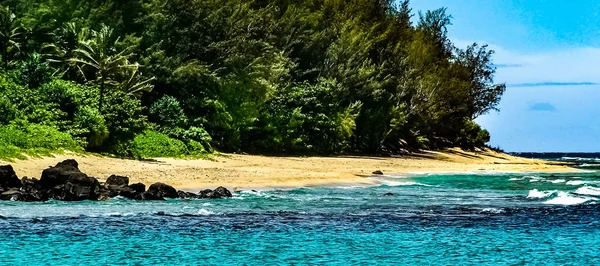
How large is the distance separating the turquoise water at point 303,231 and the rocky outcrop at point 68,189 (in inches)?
30.3

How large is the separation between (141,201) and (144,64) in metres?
24.2

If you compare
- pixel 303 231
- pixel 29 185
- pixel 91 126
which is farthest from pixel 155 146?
pixel 303 231

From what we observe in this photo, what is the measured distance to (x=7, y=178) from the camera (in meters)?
23.6

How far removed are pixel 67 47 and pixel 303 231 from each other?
31681 millimetres

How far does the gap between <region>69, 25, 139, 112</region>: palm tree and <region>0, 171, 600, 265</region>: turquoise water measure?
724 inches

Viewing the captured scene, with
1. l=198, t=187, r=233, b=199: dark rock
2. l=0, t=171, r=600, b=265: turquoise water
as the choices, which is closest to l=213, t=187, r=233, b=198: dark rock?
l=198, t=187, r=233, b=199: dark rock

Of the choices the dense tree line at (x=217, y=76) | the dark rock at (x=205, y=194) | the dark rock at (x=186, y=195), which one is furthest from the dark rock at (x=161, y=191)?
the dense tree line at (x=217, y=76)

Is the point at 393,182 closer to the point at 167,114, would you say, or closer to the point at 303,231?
the point at 167,114

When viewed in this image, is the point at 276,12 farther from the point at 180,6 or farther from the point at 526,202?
the point at 526,202

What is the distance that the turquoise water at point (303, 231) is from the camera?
1441 cm

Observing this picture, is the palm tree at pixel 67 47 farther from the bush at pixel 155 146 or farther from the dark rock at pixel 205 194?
the dark rock at pixel 205 194

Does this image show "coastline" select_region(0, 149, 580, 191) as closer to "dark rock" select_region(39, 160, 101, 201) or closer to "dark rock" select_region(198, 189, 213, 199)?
"dark rock" select_region(198, 189, 213, 199)

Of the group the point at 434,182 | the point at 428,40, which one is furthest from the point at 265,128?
the point at 428,40

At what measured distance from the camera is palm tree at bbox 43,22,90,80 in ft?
144
